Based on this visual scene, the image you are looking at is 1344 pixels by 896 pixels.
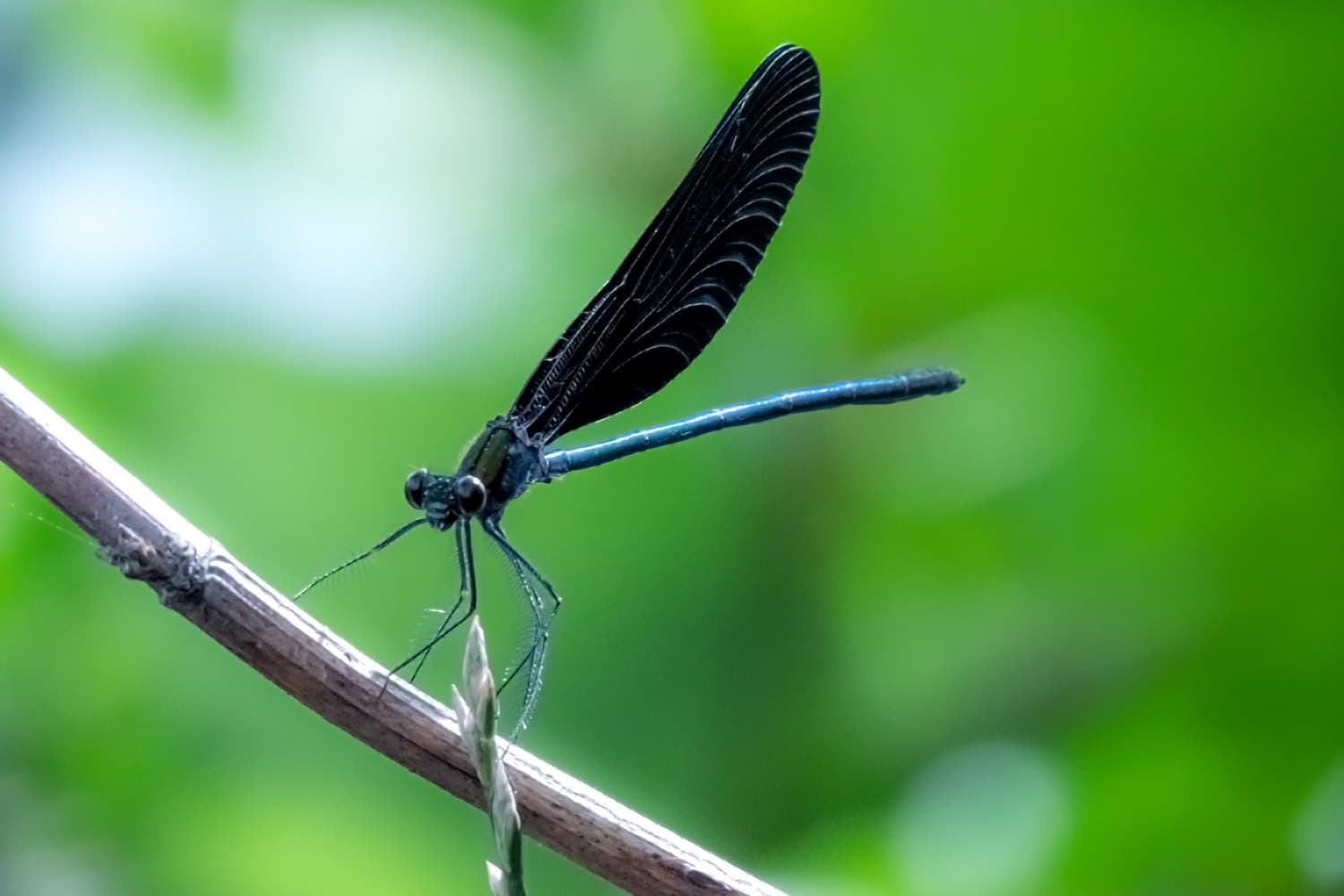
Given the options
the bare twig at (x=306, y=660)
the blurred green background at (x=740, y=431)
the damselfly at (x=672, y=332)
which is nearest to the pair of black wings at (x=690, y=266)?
the damselfly at (x=672, y=332)

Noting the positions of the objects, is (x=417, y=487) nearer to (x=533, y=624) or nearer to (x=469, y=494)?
(x=469, y=494)

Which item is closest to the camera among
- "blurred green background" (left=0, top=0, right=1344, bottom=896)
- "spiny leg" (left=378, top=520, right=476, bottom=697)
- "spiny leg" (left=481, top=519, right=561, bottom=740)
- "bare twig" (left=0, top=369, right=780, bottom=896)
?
"bare twig" (left=0, top=369, right=780, bottom=896)

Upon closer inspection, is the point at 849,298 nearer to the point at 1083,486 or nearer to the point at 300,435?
the point at 1083,486

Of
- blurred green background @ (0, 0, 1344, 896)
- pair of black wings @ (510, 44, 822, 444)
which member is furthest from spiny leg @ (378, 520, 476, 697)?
blurred green background @ (0, 0, 1344, 896)

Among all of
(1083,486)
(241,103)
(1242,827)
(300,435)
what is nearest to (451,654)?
(300,435)

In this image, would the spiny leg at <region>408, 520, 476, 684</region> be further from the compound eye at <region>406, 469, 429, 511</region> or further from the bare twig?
the bare twig

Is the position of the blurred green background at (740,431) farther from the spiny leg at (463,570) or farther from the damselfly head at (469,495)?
the damselfly head at (469,495)
